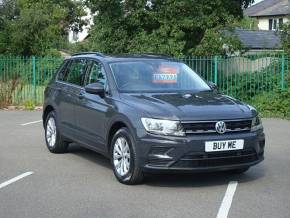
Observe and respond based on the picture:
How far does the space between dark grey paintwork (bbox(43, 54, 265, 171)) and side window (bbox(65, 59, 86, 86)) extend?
0.16 m

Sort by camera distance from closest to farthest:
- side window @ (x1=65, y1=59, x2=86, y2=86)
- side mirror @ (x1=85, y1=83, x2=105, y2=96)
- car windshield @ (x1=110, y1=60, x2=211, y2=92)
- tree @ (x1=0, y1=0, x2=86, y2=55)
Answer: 1. side mirror @ (x1=85, y1=83, x2=105, y2=96)
2. car windshield @ (x1=110, y1=60, x2=211, y2=92)
3. side window @ (x1=65, y1=59, x2=86, y2=86)
4. tree @ (x1=0, y1=0, x2=86, y2=55)

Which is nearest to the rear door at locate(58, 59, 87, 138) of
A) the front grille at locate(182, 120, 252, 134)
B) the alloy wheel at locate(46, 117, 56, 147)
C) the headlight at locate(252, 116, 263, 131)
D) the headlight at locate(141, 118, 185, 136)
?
the alloy wheel at locate(46, 117, 56, 147)

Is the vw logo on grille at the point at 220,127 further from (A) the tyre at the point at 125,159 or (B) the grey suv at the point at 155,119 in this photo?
(A) the tyre at the point at 125,159

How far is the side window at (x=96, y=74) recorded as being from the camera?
8.57m

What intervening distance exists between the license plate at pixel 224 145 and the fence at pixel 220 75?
10.9 meters

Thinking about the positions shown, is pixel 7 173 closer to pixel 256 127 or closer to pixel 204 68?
pixel 256 127

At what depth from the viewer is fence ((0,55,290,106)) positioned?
18.3 meters

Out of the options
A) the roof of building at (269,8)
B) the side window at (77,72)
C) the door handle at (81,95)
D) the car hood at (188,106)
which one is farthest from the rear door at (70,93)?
the roof of building at (269,8)

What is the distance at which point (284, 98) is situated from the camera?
17328mm

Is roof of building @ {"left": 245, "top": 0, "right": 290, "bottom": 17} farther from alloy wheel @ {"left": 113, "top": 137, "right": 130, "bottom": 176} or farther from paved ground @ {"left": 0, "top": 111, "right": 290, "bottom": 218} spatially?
alloy wheel @ {"left": 113, "top": 137, "right": 130, "bottom": 176}

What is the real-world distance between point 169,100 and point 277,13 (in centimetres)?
6651

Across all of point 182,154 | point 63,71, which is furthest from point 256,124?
point 63,71

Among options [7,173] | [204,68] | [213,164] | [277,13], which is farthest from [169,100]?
[277,13]

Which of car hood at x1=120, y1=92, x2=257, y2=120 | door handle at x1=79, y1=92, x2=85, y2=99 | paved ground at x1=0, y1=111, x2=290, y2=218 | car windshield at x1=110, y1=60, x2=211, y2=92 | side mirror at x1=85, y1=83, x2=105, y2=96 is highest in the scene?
car windshield at x1=110, y1=60, x2=211, y2=92
